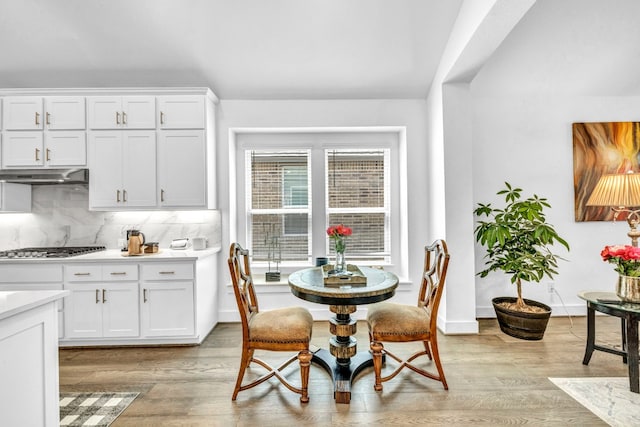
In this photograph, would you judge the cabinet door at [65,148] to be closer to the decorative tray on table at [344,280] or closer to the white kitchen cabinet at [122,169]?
the white kitchen cabinet at [122,169]

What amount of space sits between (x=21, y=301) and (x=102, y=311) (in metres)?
1.99

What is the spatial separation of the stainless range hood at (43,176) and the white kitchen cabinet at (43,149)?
10cm

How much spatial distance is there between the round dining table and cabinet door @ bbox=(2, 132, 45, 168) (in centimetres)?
300

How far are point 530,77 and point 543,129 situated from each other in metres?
0.63

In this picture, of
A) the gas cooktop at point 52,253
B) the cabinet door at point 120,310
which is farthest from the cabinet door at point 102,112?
the cabinet door at point 120,310

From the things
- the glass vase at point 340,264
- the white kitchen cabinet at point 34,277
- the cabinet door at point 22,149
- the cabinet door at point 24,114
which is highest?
the cabinet door at point 24,114

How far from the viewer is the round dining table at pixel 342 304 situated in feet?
6.81

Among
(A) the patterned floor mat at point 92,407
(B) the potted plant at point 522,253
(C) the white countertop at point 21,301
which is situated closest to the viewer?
(C) the white countertop at point 21,301

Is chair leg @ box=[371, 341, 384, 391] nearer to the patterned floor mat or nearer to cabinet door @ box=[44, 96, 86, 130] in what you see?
the patterned floor mat

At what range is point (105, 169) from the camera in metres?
3.29

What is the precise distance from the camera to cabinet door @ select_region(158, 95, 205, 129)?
10.9 ft

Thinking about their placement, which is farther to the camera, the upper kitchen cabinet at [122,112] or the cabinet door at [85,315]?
the upper kitchen cabinet at [122,112]

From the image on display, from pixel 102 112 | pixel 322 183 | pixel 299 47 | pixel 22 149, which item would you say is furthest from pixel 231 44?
pixel 22 149

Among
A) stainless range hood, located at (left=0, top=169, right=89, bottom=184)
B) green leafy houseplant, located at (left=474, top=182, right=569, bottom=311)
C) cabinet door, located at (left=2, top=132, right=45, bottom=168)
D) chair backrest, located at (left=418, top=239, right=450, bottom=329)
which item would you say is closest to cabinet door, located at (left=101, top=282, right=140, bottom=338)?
stainless range hood, located at (left=0, top=169, right=89, bottom=184)
